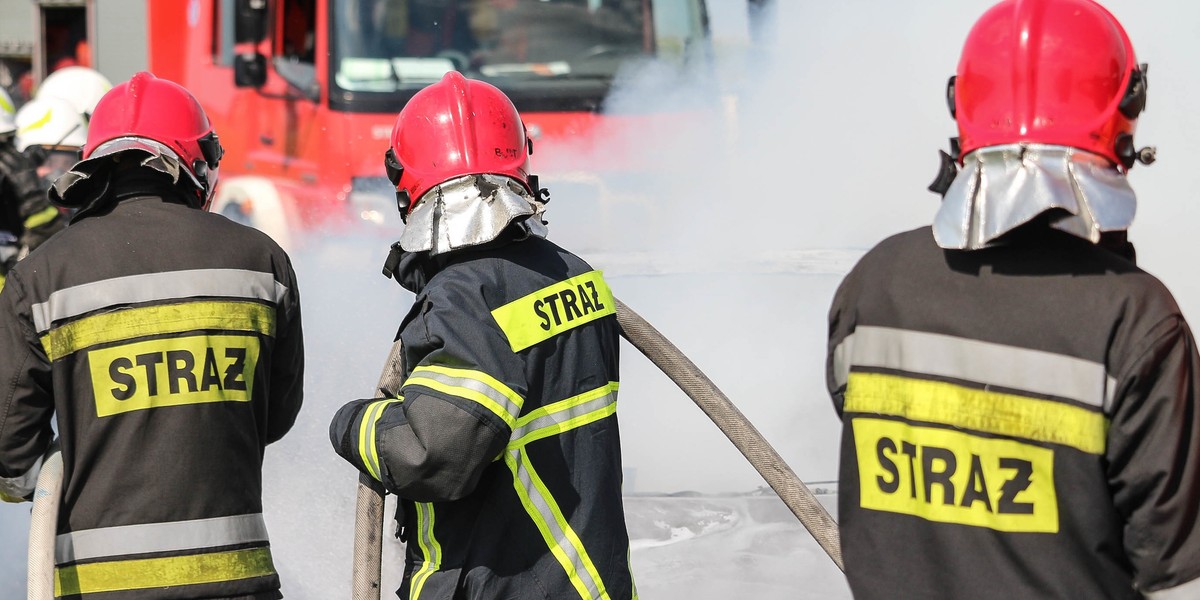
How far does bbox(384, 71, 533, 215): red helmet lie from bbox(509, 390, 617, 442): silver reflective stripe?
17.0 inches

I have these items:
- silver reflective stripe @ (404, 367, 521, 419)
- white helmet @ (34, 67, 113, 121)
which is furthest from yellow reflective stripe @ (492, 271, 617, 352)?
white helmet @ (34, 67, 113, 121)

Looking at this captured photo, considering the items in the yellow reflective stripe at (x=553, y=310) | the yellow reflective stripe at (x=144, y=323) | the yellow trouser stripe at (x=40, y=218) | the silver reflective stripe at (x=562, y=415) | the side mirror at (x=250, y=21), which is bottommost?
the yellow trouser stripe at (x=40, y=218)

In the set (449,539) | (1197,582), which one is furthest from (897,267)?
(449,539)

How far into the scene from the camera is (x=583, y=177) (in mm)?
5871

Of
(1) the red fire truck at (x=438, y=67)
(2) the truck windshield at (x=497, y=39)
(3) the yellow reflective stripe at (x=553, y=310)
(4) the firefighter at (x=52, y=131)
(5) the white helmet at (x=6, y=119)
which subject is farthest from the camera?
(4) the firefighter at (x=52, y=131)

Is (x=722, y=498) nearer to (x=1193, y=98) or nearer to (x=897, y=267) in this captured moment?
(x=897, y=267)

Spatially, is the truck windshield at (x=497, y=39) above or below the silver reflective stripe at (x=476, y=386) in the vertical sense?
above

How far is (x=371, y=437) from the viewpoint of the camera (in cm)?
209

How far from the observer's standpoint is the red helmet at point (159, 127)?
8.63 ft

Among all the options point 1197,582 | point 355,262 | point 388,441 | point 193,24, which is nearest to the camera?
point 1197,582

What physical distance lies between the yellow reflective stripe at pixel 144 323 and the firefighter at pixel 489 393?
1.28ft

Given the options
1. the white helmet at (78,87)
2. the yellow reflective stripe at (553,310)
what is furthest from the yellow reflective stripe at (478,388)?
the white helmet at (78,87)

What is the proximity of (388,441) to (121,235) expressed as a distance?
80cm

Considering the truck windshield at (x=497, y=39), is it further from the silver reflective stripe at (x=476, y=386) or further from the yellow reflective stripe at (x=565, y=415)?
the silver reflective stripe at (x=476, y=386)
